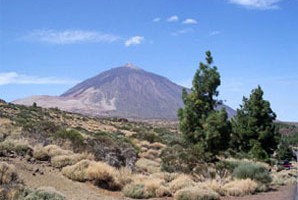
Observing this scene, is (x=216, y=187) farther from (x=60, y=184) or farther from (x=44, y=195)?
(x=44, y=195)

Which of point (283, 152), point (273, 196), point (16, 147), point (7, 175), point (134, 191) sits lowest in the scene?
point (283, 152)

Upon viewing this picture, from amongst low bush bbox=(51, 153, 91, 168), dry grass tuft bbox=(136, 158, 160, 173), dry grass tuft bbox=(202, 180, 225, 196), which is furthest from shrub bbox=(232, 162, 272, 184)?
low bush bbox=(51, 153, 91, 168)

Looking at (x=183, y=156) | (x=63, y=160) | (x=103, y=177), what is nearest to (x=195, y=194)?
(x=103, y=177)

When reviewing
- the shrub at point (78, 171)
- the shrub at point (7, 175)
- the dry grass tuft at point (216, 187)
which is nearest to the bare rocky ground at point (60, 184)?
the shrub at point (78, 171)

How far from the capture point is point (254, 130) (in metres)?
39.3

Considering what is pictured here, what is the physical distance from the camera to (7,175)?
55.7 feet

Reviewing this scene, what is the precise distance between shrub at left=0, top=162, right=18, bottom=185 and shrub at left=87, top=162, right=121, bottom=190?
12.3 ft

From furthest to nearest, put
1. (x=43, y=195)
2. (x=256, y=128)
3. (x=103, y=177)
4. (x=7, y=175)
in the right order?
(x=256, y=128)
(x=103, y=177)
(x=7, y=175)
(x=43, y=195)

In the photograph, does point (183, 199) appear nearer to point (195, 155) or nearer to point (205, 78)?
point (195, 155)

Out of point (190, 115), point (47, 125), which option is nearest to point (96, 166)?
point (47, 125)

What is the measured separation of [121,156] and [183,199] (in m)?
7.19

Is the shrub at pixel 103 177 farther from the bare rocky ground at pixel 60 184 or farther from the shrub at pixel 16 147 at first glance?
the shrub at pixel 16 147

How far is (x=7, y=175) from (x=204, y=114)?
19367mm

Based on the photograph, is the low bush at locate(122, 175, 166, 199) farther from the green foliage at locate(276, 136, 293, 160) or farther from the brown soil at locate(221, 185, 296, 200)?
the green foliage at locate(276, 136, 293, 160)
